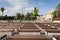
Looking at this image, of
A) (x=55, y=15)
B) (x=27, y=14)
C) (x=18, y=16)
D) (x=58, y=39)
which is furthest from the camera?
(x=27, y=14)

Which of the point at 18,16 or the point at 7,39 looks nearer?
the point at 7,39

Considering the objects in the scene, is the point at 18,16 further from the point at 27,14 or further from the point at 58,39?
the point at 58,39

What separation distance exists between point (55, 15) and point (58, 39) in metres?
93.0

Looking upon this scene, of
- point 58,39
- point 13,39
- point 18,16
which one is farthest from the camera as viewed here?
point 18,16

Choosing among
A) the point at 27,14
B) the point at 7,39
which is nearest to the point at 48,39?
the point at 7,39

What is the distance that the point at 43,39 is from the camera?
24.8ft

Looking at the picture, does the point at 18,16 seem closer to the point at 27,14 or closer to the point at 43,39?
the point at 27,14

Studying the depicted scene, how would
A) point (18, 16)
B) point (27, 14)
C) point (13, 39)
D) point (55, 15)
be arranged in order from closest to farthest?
point (13, 39) < point (55, 15) < point (18, 16) < point (27, 14)

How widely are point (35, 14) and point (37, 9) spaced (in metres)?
6.07

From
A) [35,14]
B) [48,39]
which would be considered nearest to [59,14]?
[35,14]

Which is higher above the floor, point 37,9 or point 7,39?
point 37,9

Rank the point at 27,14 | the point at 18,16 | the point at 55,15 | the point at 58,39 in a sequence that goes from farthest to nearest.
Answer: the point at 27,14
the point at 18,16
the point at 55,15
the point at 58,39

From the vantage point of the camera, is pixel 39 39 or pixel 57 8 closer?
pixel 39 39

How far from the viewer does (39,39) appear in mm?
7594
